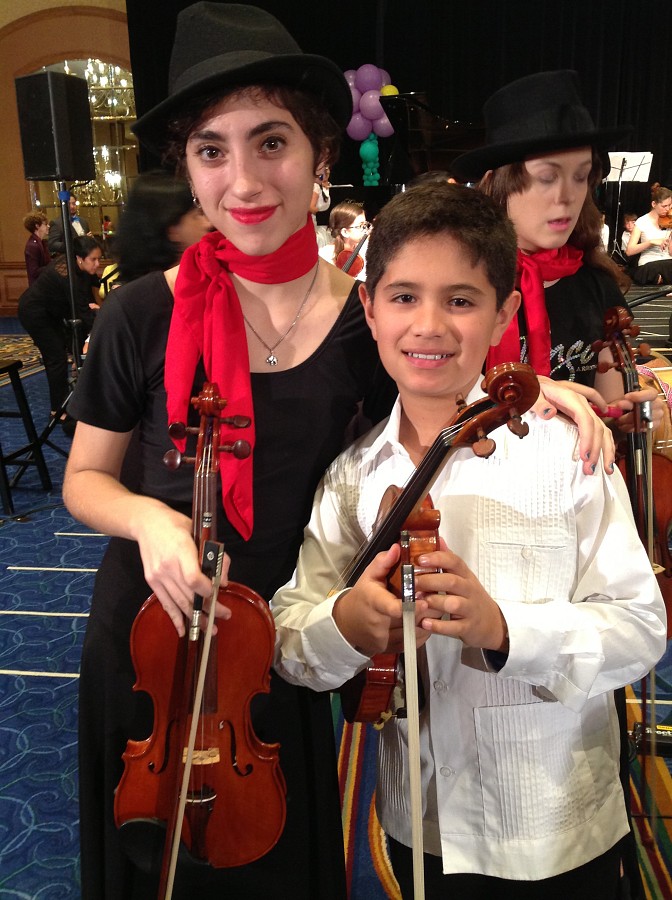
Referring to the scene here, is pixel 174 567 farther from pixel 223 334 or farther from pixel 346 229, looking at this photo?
pixel 346 229

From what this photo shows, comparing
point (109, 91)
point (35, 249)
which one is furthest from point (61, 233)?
point (109, 91)

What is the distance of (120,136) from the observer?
12062mm

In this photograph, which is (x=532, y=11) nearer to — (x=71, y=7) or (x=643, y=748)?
(x=71, y=7)

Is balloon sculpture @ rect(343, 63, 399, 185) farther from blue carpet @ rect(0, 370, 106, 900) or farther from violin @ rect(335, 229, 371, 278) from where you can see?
blue carpet @ rect(0, 370, 106, 900)

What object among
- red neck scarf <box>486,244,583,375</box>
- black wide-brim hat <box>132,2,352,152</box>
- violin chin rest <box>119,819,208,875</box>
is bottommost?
violin chin rest <box>119,819,208,875</box>

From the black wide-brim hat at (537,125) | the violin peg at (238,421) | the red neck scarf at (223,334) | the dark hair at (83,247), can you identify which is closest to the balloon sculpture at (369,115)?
the dark hair at (83,247)

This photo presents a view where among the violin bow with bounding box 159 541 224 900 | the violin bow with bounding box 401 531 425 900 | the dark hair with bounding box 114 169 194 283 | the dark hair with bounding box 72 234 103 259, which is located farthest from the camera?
the dark hair with bounding box 72 234 103 259

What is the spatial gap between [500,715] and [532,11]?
10.6 m

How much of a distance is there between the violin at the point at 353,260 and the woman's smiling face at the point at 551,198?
158 cm

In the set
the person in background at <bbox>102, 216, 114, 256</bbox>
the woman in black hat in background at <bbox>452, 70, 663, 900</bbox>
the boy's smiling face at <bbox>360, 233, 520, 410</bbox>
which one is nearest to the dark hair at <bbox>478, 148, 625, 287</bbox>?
the woman in black hat in background at <bbox>452, 70, 663, 900</bbox>

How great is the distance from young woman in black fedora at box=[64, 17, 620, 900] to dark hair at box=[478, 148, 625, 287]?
38cm

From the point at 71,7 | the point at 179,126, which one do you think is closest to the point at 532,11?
the point at 71,7

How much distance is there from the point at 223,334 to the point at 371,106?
8.14 meters

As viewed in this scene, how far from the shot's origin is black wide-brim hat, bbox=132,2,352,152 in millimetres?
1061
